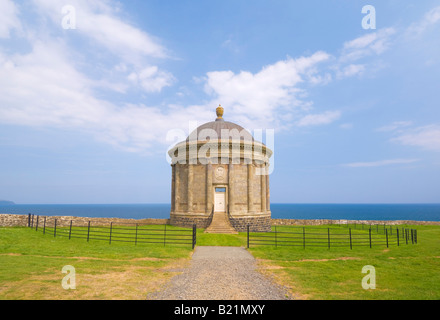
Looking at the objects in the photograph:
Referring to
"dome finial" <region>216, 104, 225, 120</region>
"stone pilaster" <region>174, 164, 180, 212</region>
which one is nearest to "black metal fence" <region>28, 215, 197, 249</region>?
"stone pilaster" <region>174, 164, 180, 212</region>

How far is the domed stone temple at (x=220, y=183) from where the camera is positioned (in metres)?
25.2

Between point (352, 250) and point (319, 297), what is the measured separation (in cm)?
914

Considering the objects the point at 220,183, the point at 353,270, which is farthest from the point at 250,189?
the point at 353,270

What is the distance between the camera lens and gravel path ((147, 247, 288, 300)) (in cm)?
741

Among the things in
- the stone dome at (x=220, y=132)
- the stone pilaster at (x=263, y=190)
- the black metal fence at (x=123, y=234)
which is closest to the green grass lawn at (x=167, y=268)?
the black metal fence at (x=123, y=234)

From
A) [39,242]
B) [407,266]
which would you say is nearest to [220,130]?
[39,242]

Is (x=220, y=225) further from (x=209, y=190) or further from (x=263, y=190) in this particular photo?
(x=263, y=190)

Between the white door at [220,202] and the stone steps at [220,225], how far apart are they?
0.40 metres

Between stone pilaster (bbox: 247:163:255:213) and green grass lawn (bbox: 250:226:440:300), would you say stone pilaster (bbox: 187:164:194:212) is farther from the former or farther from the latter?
green grass lawn (bbox: 250:226:440:300)

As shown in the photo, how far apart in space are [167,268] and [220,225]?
13.2m

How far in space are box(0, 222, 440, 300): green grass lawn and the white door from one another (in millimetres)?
8405

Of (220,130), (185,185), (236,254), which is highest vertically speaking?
(220,130)
